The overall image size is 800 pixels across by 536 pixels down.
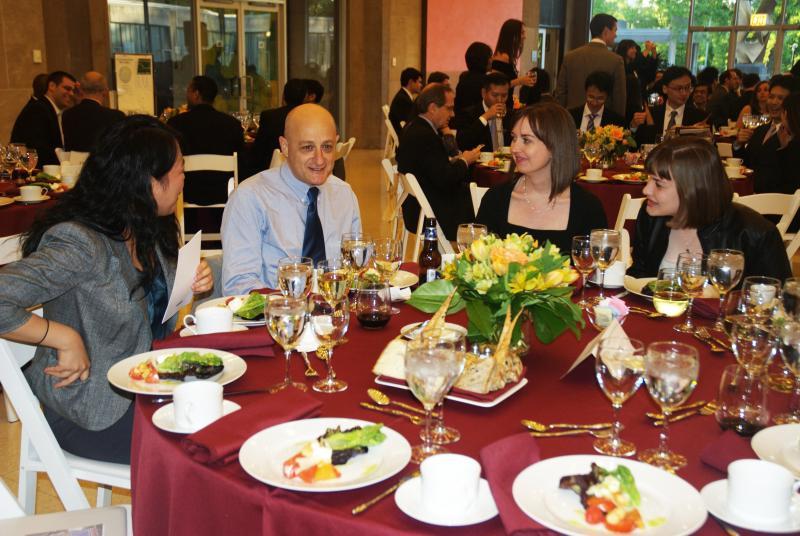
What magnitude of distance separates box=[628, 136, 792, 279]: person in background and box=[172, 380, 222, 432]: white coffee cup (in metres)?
2.13

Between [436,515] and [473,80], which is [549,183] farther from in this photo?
[473,80]

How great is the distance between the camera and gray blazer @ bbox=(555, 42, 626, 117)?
7.75 meters

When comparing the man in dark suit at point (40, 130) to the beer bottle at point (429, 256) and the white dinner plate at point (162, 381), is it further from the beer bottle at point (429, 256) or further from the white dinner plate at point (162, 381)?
the white dinner plate at point (162, 381)

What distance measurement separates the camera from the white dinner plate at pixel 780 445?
1.46m

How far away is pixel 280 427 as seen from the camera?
5.11 ft

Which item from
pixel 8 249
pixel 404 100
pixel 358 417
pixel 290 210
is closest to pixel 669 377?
pixel 358 417

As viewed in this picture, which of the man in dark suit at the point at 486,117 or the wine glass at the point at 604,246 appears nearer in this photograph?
the wine glass at the point at 604,246

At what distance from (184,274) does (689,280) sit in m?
1.46

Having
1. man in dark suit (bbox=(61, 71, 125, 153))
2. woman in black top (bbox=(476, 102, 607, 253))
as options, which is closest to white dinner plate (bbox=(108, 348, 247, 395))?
woman in black top (bbox=(476, 102, 607, 253))

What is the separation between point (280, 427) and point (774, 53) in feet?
61.3

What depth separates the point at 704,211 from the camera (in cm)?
306

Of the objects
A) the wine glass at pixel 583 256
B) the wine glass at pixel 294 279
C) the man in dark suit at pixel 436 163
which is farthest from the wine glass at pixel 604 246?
the man in dark suit at pixel 436 163

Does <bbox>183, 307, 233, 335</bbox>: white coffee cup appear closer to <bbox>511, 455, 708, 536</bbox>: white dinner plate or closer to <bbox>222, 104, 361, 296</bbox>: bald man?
<bbox>222, 104, 361, 296</bbox>: bald man

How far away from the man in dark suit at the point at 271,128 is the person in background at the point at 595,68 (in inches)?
103
